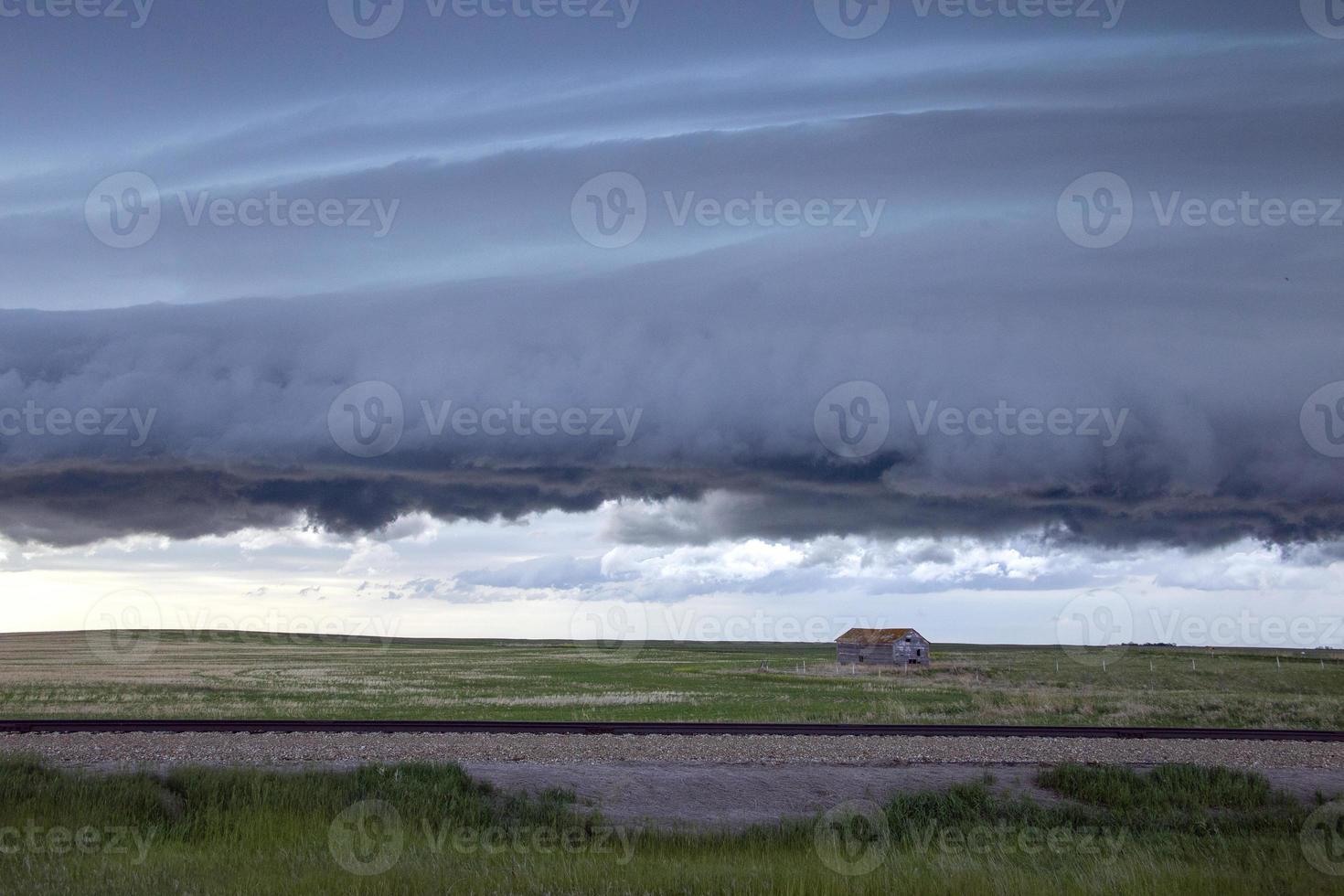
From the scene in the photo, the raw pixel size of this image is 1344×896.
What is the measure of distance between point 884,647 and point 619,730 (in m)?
67.4

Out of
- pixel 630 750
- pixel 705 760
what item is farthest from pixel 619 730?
pixel 705 760

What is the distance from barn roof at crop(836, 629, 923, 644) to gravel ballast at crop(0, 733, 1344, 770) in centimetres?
6475

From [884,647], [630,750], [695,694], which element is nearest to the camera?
[630,750]

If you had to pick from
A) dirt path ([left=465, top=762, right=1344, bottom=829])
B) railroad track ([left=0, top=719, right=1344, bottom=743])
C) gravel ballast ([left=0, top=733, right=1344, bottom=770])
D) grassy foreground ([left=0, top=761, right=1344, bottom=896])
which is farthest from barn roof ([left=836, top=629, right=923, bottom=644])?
grassy foreground ([left=0, top=761, right=1344, bottom=896])

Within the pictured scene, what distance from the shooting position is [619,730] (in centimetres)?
2702

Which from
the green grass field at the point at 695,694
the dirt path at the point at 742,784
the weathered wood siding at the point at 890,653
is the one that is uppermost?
the dirt path at the point at 742,784

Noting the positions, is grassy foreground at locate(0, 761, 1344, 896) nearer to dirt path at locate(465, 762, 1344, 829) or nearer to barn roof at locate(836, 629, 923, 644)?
dirt path at locate(465, 762, 1344, 829)

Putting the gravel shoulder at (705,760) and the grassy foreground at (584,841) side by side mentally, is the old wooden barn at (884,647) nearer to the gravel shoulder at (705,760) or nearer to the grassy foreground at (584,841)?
the gravel shoulder at (705,760)

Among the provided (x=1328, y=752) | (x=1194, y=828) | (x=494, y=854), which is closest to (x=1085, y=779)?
(x=1194, y=828)

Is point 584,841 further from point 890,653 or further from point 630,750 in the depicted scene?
point 890,653

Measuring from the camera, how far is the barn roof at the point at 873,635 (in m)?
91.0

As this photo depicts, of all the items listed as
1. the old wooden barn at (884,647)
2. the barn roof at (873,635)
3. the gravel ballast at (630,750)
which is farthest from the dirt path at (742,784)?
the barn roof at (873,635)

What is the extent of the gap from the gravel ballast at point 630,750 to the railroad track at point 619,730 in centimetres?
62

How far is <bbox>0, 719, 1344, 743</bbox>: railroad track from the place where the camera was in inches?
1045
